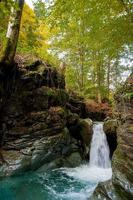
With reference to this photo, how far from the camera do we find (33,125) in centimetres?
1159

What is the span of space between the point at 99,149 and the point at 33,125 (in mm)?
3832

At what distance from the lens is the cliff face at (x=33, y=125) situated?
10.7m

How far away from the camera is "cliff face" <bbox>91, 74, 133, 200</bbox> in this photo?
20.0 feet

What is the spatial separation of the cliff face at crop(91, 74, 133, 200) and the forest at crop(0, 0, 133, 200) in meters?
0.02

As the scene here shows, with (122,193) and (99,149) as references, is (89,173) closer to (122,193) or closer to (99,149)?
(99,149)

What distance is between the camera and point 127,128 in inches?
265

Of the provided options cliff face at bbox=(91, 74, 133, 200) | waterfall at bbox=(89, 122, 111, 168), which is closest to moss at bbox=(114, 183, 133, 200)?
cliff face at bbox=(91, 74, 133, 200)

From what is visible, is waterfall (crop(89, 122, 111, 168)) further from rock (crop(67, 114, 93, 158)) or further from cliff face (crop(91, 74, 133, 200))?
cliff face (crop(91, 74, 133, 200))

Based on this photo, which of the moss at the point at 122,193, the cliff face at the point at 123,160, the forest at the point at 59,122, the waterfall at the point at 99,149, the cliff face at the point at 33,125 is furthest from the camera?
the waterfall at the point at 99,149

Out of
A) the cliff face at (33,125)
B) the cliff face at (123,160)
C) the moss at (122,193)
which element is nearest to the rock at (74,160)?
the cliff face at (33,125)

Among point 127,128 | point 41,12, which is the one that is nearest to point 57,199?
point 127,128

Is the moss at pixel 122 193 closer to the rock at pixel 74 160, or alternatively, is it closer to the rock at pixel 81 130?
the rock at pixel 74 160

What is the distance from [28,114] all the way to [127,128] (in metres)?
5.94

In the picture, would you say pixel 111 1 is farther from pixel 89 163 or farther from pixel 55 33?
pixel 55 33
